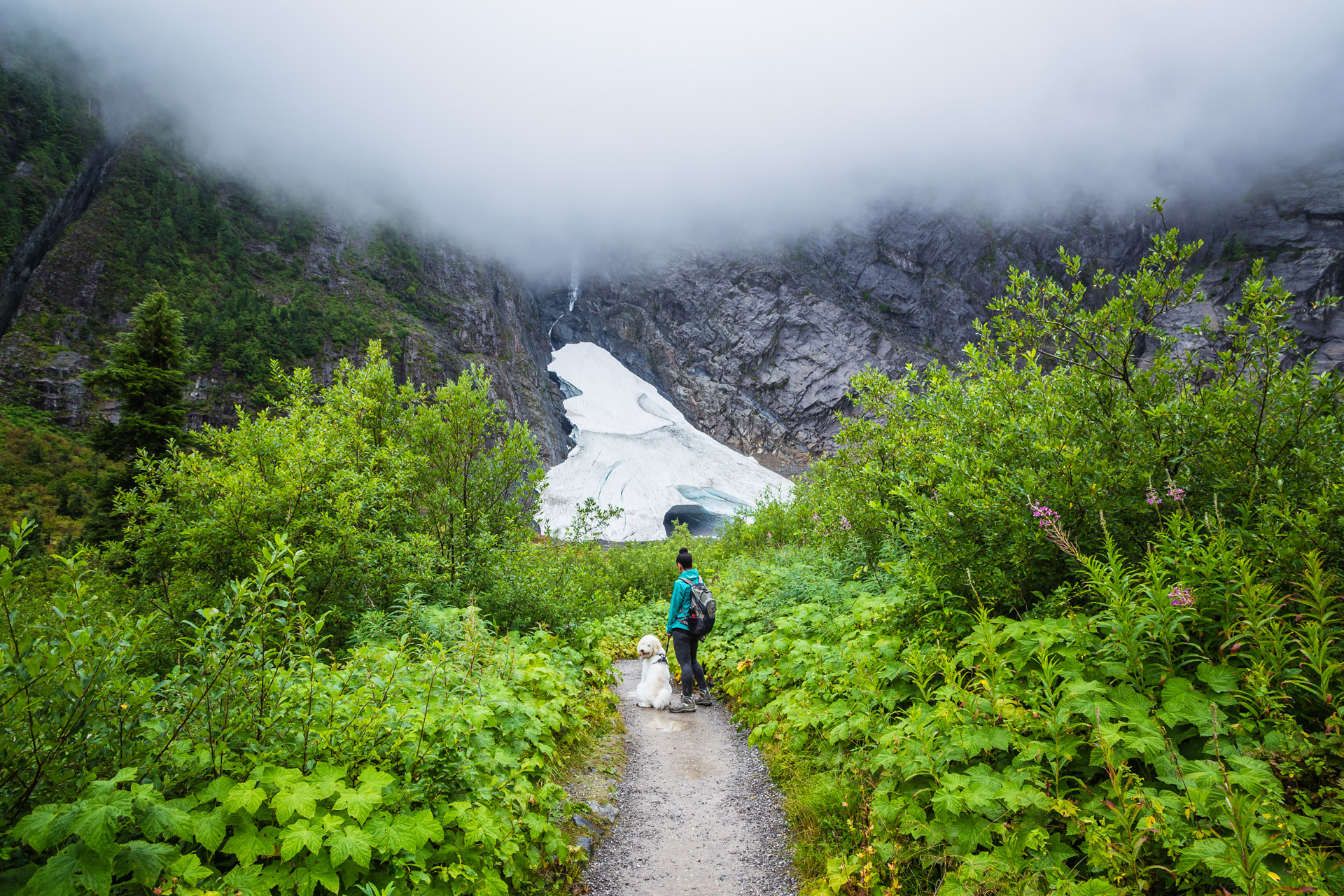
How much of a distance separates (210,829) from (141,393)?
1557 centimetres

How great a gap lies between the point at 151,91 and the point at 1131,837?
109 m

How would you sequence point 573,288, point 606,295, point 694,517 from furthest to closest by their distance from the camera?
1. point 573,288
2. point 606,295
3. point 694,517

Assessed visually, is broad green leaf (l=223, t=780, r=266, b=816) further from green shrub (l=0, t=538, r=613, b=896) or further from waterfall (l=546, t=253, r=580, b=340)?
waterfall (l=546, t=253, r=580, b=340)

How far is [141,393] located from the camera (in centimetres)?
1313

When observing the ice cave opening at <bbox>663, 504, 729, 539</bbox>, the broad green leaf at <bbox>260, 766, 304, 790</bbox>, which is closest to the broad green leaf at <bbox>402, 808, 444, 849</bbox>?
the broad green leaf at <bbox>260, 766, 304, 790</bbox>

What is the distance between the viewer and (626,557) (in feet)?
61.0

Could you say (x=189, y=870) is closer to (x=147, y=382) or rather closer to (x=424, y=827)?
(x=424, y=827)

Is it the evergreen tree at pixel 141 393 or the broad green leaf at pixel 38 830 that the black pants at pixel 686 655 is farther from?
the evergreen tree at pixel 141 393

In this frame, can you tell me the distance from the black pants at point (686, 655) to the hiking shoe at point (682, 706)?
0.27 feet

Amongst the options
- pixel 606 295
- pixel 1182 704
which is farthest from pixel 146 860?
pixel 606 295

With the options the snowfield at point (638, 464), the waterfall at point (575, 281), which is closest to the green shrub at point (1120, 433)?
the snowfield at point (638, 464)

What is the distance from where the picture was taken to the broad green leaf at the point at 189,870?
227cm

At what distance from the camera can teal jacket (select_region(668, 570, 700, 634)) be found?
7.76 m

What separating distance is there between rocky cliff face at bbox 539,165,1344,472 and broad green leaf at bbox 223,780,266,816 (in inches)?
2493
